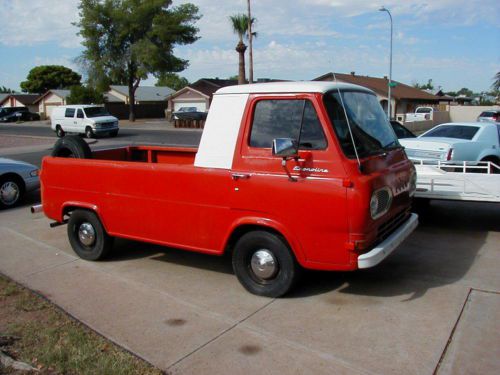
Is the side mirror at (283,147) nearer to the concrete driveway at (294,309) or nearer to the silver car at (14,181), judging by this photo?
the concrete driveway at (294,309)

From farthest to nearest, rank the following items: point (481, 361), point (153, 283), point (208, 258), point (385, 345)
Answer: point (208, 258)
point (153, 283)
point (385, 345)
point (481, 361)

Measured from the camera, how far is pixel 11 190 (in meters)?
9.88

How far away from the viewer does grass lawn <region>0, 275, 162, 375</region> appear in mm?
3679

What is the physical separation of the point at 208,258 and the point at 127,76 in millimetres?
47095

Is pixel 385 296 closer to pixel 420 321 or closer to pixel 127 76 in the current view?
pixel 420 321

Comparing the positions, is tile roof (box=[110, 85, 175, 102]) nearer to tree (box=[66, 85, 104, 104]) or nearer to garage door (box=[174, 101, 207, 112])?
garage door (box=[174, 101, 207, 112])

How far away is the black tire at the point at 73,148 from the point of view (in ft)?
21.5

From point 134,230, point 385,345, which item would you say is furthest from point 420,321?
point 134,230

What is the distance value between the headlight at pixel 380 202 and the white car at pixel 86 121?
28.8m

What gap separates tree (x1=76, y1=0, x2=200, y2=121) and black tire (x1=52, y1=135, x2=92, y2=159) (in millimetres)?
42534

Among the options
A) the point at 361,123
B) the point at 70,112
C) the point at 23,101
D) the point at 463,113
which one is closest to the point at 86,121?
the point at 70,112

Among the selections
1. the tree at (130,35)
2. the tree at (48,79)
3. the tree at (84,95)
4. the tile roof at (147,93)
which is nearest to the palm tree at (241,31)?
the tree at (130,35)

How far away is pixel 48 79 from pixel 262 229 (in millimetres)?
105565

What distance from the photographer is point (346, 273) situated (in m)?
5.64
